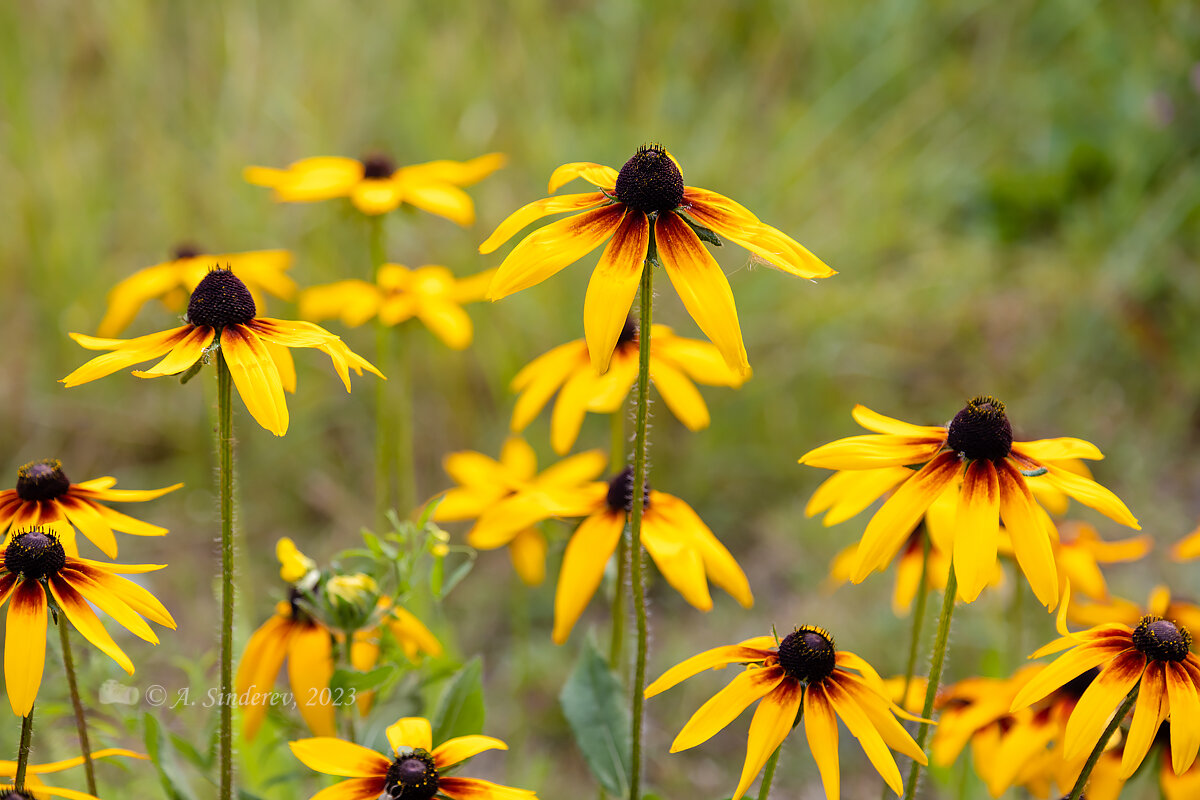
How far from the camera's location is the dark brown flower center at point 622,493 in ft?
3.62

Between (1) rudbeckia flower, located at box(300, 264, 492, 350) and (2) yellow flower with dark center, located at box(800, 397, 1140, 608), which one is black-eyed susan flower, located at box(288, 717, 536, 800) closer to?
(2) yellow flower with dark center, located at box(800, 397, 1140, 608)

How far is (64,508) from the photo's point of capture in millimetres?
977

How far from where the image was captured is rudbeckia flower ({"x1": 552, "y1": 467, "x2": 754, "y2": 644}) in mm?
1059

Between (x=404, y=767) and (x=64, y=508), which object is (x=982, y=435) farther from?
(x=64, y=508)

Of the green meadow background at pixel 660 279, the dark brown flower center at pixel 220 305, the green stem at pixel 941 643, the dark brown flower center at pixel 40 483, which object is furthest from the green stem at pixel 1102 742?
the green meadow background at pixel 660 279

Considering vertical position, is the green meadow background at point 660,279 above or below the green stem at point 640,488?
above

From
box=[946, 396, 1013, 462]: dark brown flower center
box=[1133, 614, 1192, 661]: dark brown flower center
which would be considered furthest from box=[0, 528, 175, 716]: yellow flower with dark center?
box=[1133, 614, 1192, 661]: dark brown flower center

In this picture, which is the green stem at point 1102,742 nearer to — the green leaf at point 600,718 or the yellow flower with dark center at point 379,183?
the green leaf at point 600,718

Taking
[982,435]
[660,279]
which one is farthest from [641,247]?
[660,279]

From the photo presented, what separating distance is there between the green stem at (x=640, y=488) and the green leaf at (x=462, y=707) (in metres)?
0.17

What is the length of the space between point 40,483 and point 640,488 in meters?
0.55

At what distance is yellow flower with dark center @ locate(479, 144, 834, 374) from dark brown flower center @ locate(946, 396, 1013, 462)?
176mm
